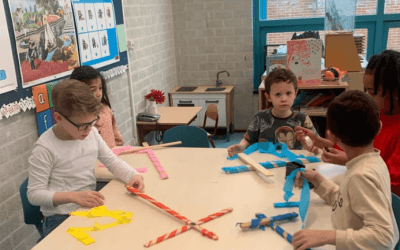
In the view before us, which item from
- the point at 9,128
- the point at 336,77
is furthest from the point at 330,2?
the point at 9,128

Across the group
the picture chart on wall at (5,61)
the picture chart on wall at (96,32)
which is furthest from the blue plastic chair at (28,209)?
the picture chart on wall at (96,32)

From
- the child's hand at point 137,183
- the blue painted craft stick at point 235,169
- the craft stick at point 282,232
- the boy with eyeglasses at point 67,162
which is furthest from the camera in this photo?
the blue painted craft stick at point 235,169

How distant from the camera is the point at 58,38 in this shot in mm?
2836

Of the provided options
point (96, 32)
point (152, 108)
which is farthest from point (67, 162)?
point (152, 108)

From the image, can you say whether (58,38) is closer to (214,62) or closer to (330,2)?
(214,62)

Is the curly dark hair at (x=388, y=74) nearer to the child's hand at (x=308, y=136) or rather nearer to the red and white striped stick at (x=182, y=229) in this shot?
the child's hand at (x=308, y=136)

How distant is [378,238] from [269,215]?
0.44 meters

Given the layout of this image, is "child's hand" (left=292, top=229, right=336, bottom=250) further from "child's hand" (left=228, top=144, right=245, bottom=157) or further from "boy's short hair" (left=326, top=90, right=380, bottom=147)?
"child's hand" (left=228, top=144, right=245, bottom=157)

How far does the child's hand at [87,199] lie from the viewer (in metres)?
1.63

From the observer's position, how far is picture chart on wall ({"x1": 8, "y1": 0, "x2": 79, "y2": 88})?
8.06 feet

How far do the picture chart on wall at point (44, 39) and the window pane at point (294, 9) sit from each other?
3.27 m

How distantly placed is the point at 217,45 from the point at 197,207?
13.7 ft

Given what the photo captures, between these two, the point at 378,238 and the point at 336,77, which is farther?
the point at 336,77

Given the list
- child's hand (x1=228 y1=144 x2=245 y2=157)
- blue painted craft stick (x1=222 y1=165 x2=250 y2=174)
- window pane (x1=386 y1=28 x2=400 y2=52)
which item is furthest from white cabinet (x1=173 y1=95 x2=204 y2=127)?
blue painted craft stick (x1=222 y1=165 x2=250 y2=174)
